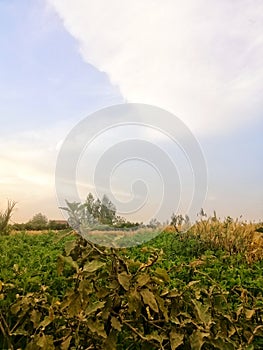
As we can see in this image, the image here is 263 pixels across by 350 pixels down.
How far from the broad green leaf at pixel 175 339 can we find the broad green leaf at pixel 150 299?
0.18 metres

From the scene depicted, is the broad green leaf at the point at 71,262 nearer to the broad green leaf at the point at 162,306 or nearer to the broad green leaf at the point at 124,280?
the broad green leaf at the point at 124,280

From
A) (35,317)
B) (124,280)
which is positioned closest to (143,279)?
(124,280)

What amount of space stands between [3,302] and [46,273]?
77 cm

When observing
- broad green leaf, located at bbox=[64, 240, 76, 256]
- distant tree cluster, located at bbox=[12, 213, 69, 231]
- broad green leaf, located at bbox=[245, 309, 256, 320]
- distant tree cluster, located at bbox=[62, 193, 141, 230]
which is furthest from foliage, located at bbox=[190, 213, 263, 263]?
distant tree cluster, located at bbox=[12, 213, 69, 231]

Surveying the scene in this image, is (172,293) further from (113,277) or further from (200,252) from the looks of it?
(200,252)

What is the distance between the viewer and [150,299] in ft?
7.14

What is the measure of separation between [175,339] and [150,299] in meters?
0.26

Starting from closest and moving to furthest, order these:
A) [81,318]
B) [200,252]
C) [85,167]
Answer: [81,318], [85,167], [200,252]

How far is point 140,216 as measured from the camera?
280 cm

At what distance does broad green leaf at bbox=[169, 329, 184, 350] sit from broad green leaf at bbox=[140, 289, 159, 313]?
183 millimetres

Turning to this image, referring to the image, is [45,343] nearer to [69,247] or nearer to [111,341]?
[111,341]

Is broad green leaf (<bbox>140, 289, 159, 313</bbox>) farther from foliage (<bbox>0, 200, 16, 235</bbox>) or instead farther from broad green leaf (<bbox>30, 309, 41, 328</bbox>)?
foliage (<bbox>0, 200, 16, 235</bbox>)

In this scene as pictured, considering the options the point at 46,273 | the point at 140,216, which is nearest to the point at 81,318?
the point at 140,216

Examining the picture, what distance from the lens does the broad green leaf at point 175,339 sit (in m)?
2.24
